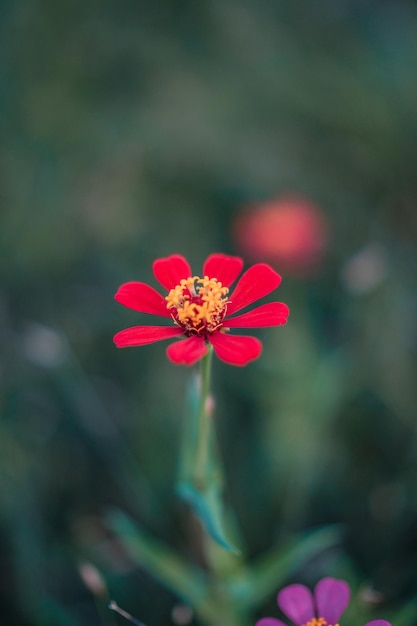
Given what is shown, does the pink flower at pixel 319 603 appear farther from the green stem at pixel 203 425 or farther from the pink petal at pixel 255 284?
the pink petal at pixel 255 284

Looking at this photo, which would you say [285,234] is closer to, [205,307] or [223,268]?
[223,268]

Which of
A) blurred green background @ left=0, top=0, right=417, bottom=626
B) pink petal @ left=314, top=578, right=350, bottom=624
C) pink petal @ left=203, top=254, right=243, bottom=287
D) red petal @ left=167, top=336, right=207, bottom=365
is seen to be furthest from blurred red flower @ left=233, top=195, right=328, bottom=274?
pink petal @ left=314, top=578, right=350, bottom=624

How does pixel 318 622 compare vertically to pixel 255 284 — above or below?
below

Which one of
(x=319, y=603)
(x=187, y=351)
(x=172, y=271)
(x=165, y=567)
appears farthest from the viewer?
(x=165, y=567)

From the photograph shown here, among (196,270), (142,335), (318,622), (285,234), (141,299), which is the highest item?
(196,270)

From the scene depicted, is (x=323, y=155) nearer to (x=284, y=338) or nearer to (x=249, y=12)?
(x=249, y=12)

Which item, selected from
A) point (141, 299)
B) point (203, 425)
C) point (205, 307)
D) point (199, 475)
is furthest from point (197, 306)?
point (199, 475)

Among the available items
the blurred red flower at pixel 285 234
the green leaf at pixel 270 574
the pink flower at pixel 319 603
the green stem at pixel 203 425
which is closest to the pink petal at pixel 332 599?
the pink flower at pixel 319 603
